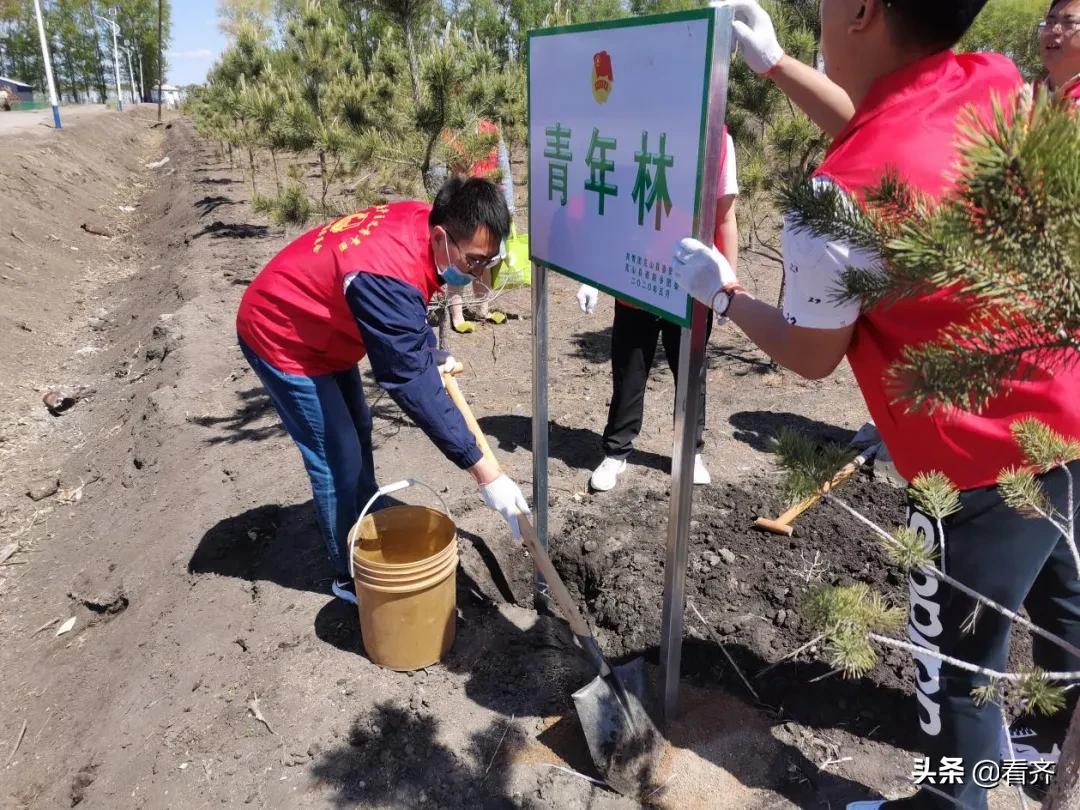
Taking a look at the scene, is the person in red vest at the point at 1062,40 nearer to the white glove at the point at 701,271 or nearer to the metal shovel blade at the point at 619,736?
the white glove at the point at 701,271

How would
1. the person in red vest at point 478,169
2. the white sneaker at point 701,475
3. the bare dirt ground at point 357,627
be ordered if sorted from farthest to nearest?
the person in red vest at point 478,169 < the white sneaker at point 701,475 < the bare dirt ground at point 357,627

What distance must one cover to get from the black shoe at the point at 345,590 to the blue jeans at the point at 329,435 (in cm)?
3

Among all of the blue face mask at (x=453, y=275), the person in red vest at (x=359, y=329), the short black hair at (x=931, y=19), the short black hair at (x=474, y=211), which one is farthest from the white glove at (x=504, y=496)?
the short black hair at (x=931, y=19)

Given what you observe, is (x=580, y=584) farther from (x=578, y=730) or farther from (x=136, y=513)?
(x=136, y=513)

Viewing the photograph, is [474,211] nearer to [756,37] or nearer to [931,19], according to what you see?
[756,37]

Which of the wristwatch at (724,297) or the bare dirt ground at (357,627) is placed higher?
the wristwatch at (724,297)

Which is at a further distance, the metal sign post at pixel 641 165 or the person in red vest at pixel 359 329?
the person in red vest at pixel 359 329

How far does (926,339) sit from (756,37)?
984 mm

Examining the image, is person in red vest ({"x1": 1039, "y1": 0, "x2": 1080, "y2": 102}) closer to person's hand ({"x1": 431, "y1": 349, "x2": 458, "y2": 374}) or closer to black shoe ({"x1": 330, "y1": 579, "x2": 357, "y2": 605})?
person's hand ({"x1": 431, "y1": 349, "x2": 458, "y2": 374})

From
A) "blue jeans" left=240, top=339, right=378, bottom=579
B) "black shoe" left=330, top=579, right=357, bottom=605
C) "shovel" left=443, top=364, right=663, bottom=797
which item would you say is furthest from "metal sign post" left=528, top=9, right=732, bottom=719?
"black shoe" left=330, top=579, right=357, bottom=605

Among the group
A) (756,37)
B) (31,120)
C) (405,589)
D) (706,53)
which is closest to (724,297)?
(706,53)

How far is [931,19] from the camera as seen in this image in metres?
1.01

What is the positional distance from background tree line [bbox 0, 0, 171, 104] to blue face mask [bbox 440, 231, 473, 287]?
57.3m

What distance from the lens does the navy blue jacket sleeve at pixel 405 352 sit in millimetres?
1998
